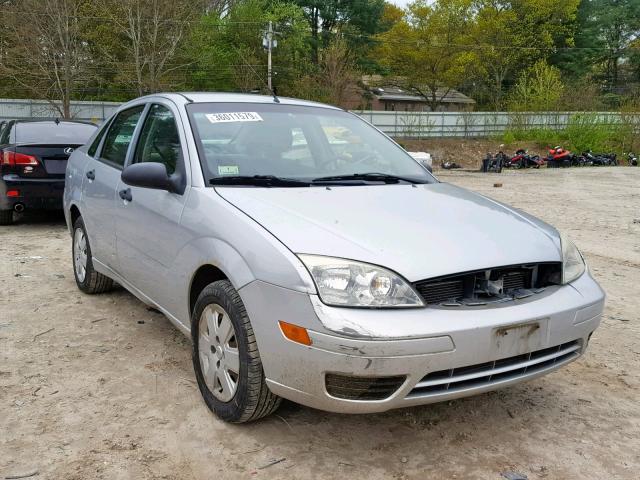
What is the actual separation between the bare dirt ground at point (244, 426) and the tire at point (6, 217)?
4.39 meters

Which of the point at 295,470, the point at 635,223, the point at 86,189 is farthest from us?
the point at 635,223

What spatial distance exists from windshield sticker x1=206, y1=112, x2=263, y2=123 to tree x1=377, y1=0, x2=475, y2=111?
2119 inches

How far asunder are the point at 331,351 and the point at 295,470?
613 millimetres

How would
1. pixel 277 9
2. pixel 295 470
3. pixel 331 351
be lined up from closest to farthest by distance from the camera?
pixel 331 351 → pixel 295 470 → pixel 277 9

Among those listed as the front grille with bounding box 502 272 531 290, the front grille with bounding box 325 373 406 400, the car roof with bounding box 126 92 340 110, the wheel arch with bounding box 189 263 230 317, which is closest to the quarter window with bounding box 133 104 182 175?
the car roof with bounding box 126 92 340 110

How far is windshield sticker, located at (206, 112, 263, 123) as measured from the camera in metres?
3.62

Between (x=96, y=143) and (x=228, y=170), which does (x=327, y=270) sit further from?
(x=96, y=143)

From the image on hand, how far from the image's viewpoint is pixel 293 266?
244 centimetres

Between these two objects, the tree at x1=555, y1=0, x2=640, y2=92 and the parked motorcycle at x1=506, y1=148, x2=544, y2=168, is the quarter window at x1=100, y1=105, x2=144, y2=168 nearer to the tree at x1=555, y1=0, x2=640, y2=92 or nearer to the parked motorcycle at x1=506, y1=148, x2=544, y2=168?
the parked motorcycle at x1=506, y1=148, x2=544, y2=168

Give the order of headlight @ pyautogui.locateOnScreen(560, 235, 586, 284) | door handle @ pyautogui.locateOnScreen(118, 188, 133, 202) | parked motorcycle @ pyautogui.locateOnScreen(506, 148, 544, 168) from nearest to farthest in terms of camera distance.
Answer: headlight @ pyautogui.locateOnScreen(560, 235, 586, 284) → door handle @ pyautogui.locateOnScreen(118, 188, 133, 202) → parked motorcycle @ pyautogui.locateOnScreen(506, 148, 544, 168)

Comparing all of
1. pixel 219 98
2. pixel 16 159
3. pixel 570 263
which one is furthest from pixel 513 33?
pixel 570 263

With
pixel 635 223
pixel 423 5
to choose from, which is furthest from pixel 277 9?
pixel 635 223

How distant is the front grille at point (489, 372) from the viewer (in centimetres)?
246

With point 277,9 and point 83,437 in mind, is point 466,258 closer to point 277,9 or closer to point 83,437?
point 83,437
